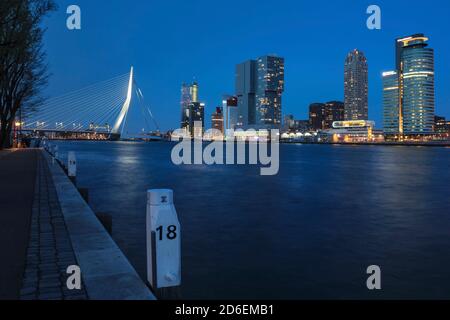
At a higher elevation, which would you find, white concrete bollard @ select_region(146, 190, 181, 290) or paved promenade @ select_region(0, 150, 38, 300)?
white concrete bollard @ select_region(146, 190, 181, 290)

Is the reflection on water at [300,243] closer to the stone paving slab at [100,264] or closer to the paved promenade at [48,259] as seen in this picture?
the stone paving slab at [100,264]

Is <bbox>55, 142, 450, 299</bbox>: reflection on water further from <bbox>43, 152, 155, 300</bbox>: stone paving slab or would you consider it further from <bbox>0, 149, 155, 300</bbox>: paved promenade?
<bbox>0, 149, 155, 300</bbox>: paved promenade

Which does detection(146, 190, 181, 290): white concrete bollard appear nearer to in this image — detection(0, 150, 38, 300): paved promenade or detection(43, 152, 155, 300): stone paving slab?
detection(43, 152, 155, 300): stone paving slab

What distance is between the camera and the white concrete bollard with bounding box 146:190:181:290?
17.1 ft

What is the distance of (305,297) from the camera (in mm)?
7422

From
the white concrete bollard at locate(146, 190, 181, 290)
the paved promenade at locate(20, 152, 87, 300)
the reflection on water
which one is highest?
the white concrete bollard at locate(146, 190, 181, 290)

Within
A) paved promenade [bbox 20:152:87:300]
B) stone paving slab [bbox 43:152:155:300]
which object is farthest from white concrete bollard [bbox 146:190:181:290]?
paved promenade [bbox 20:152:87:300]

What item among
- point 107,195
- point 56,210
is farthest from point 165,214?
point 107,195

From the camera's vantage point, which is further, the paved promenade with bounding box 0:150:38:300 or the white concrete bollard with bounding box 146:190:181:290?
the paved promenade with bounding box 0:150:38:300

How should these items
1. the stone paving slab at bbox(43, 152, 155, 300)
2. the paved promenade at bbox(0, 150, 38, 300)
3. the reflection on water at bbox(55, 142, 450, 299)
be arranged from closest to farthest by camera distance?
the stone paving slab at bbox(43, 152, 155, 300)
the paved promenade at bbox(0, 150, 38, 300)
the reflection on water at bbox(55, 142, 450, 299)

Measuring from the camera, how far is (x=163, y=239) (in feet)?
17.2

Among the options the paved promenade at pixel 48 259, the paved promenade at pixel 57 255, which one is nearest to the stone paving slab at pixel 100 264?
the paved promenade at pixel 57 255

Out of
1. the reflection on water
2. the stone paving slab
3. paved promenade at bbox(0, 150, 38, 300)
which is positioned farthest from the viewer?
the reflection on water
